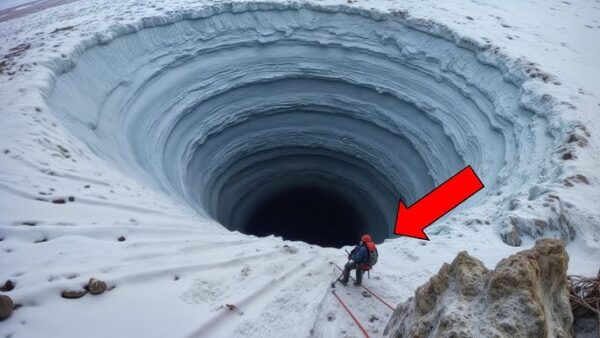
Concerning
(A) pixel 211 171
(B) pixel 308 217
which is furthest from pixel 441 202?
(B) pixel 308 217

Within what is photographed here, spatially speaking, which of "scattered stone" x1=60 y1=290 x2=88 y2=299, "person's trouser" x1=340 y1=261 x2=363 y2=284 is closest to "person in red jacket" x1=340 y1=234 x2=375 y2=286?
"person's trouser" x1=340 y1=261 x2=363 y2=284

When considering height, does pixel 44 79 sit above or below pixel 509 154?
below

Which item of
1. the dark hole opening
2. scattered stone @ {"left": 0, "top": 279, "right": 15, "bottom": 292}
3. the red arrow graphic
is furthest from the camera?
the dark hole opening

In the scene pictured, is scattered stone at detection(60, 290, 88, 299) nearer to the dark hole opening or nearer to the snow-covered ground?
the snow-covered ground

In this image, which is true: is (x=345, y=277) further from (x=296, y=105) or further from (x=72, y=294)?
(x=296, y=105)

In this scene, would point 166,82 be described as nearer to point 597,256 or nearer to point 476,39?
point 476,39

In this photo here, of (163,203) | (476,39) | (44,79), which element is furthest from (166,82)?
(476,39)
